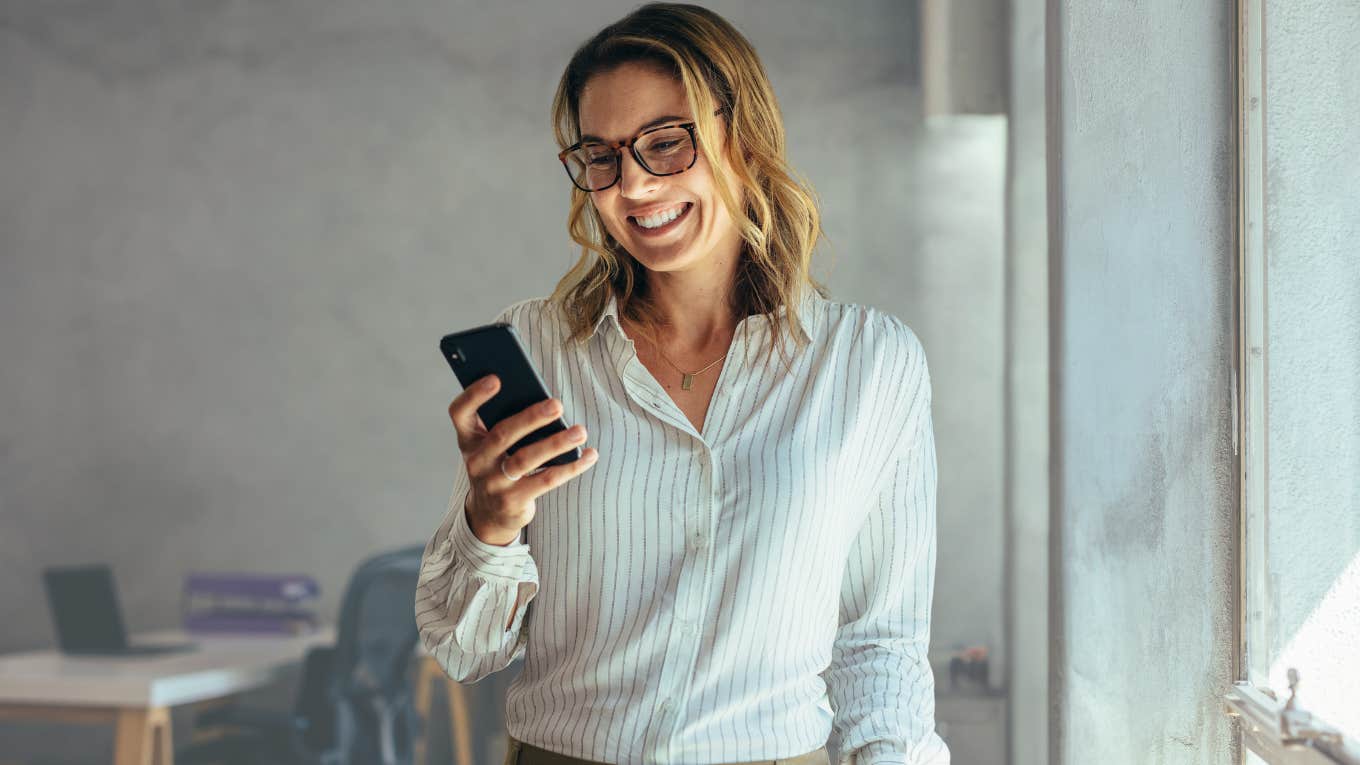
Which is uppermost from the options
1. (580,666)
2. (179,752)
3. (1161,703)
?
(580,666)

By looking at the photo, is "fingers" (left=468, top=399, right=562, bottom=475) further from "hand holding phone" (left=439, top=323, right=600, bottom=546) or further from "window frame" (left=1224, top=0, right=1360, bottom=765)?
"window frame" (left=1224, top=0, right=1360, bottom=765)

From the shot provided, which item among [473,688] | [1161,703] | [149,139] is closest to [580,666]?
[1161,703]

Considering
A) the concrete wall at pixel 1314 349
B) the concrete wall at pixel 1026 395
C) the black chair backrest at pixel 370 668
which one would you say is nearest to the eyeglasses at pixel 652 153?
the concrete wall at pixel 1314 349

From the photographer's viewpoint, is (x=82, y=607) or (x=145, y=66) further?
(x=145, y=66)

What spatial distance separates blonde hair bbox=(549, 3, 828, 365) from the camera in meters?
1.17

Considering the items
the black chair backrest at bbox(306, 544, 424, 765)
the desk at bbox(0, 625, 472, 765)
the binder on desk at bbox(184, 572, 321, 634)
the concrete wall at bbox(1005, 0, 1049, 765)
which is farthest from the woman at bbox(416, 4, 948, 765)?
the binder on desk at bbox(184, 572, 321, 634)

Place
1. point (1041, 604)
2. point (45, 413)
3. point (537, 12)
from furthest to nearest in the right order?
point (45, 413) → point (537, 12) → point (1041, 604)

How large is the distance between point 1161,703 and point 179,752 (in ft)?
10.5

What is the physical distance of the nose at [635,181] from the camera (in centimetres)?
112

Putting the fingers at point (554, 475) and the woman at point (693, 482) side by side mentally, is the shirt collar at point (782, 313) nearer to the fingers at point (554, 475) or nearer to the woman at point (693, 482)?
the woman at point (693, 482)

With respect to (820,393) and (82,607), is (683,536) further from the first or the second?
(82,607)

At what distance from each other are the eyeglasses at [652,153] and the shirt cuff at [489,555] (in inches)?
13.1

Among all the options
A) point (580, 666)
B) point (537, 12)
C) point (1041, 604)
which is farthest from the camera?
point (537, 12)

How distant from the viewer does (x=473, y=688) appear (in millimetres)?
3846
